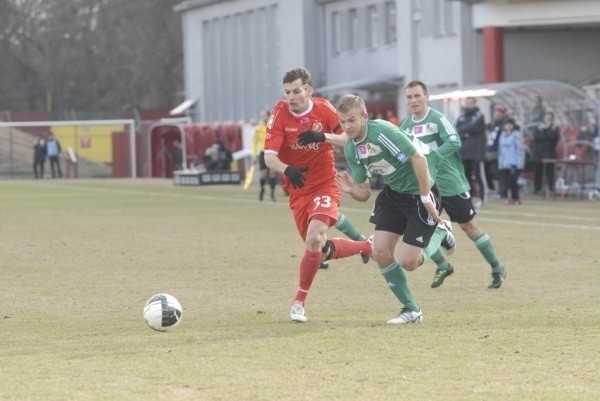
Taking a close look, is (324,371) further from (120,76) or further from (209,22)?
(120,76)

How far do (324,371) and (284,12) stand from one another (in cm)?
5103

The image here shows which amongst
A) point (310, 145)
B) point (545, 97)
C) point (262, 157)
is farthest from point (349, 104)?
point (545, 97)

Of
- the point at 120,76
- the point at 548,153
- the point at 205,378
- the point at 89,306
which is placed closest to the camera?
the point at 205,378

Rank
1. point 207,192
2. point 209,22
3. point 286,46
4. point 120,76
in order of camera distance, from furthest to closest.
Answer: point 120,76 → point 209,22 → point 286,46 → point 207,192

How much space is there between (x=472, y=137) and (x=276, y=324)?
613 inches

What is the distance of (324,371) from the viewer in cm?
840

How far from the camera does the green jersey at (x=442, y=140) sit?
1324 cm

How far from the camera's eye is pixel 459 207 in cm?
1332

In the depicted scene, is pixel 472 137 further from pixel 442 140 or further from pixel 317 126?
pixel 317 126

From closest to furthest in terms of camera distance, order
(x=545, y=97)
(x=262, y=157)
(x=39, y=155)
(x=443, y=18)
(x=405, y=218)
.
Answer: (x=405, y=218) → (x=262, y=157) → (x=545, y=97) → (x=443, y=18) → (x=39, y=155)

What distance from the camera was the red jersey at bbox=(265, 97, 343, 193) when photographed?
37.3 feet

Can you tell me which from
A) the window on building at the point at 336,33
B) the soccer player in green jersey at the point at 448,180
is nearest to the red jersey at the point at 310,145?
the soccer player in green jersey at the point at 448,180

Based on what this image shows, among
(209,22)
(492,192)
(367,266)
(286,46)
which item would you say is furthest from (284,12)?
(367,266)

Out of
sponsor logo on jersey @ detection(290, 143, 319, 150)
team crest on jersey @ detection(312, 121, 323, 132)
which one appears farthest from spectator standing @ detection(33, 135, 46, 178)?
team crest on jersey @ detection(312, 121, 323, 132)
